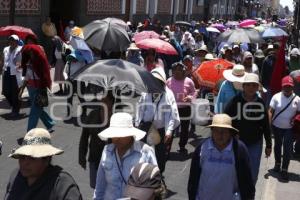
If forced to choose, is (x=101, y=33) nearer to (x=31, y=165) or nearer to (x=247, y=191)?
(x=247, y=191)

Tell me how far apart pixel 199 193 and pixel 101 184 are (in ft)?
3.01

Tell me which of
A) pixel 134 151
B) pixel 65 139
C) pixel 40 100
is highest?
pixel 134 151

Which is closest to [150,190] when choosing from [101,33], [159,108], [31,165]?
[31,165]

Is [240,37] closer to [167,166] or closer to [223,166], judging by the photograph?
[167,166]

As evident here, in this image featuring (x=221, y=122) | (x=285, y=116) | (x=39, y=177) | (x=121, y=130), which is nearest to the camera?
(x=39, y=177)

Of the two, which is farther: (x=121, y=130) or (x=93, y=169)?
(x=93, y=169)

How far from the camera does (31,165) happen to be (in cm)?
352

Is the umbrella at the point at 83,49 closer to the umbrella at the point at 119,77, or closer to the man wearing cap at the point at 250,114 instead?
the umbrella at the point at 119,77

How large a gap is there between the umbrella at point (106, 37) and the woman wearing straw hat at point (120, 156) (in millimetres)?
6504

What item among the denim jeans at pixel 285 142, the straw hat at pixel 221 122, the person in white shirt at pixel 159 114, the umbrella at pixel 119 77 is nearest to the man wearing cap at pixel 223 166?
the straw hat at pixel 221 122

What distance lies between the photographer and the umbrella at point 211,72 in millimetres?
9742

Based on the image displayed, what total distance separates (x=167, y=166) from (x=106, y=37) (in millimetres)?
3525

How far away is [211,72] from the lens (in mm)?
9836

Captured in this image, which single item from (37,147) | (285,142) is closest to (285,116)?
(285,142)
